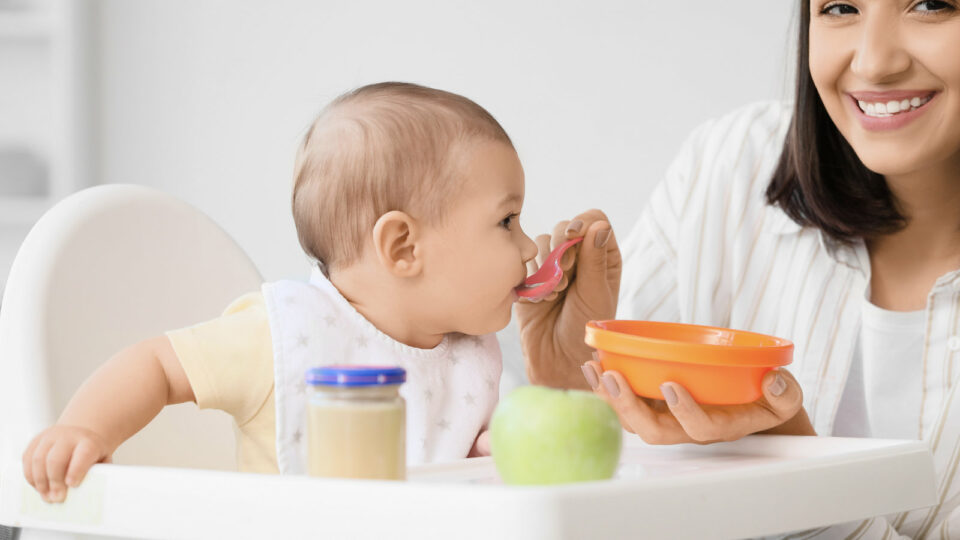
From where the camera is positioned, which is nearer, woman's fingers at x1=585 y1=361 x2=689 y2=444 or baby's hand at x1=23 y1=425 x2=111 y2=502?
baby's hand at x1=23 y1=425 x2=111 y2=502

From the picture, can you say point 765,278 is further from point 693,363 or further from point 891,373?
point 693,363

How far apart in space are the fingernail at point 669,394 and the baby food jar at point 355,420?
291mm

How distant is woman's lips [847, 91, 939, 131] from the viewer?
1358 mm

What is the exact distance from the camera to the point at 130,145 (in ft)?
10.3

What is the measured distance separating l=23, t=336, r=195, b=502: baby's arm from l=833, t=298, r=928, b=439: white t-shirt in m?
0.98

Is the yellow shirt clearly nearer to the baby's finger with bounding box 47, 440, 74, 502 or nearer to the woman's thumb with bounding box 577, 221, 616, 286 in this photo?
the baby's finger with bounding box 47, 440, 74, 502

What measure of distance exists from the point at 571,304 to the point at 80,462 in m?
0.66

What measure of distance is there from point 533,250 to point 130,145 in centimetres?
236

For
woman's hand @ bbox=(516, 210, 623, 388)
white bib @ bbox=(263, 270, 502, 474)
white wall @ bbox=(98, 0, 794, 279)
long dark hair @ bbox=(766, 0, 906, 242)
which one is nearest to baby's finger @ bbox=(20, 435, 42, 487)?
white bib @ bbox=(263, 270, 502, 474)

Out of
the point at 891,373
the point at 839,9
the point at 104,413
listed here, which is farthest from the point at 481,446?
the point at 839,9

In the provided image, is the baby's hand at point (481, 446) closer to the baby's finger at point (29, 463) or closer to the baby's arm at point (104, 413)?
the baby's arm at point (104, 413)

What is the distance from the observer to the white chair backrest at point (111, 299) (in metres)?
1.01

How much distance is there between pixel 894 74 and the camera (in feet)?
4.41

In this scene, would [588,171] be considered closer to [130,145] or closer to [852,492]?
[130,145]
